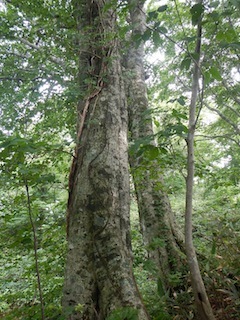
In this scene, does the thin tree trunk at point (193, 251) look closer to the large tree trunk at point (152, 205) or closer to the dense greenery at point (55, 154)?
the dense greenery at point (55, 154)

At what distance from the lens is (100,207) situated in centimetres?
220

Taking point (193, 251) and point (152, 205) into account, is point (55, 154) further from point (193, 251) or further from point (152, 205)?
point (152, 205)

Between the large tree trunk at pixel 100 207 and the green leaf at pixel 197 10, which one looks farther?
the large tree trunk at pixel 100 207

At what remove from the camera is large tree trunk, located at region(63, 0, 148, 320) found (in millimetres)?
1945

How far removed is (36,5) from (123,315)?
3.92 metres

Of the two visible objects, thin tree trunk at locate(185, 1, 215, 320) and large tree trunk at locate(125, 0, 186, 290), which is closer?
thin tree trunk at locate(185, 1, 215, 320)

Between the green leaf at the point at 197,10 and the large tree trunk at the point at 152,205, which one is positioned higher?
the green leaf at the point at 197,10

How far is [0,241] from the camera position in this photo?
92.0 inches

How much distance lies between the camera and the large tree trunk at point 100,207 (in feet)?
6.38

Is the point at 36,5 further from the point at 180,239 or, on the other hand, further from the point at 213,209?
the point at 213,209

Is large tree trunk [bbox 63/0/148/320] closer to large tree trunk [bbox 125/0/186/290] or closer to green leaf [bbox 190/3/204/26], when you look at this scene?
large tree trunk [bbox 125/0/186/290]

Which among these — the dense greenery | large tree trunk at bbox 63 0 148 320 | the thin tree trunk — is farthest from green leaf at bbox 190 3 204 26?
large tree trunk at bbox 63 0 148 320

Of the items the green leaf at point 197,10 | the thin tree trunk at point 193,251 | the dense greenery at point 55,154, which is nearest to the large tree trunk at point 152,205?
the dense greenery at point 55,154

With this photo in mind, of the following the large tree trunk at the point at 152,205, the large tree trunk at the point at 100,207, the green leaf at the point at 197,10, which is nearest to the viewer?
the green leaf at the point at 197,10
